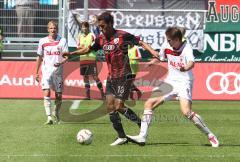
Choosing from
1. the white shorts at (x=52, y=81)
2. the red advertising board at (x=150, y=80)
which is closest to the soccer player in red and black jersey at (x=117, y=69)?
the white shorts at (x=52, y=81)

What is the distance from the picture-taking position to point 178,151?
38.7 feet

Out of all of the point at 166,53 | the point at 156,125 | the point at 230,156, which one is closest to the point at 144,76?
the point at 156,125

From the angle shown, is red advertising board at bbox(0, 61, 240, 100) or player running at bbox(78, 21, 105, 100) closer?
player running at bbox(78, 21, 105, 100)

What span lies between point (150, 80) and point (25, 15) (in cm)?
721

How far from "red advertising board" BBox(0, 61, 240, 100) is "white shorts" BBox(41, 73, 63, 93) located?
6943 millimetres

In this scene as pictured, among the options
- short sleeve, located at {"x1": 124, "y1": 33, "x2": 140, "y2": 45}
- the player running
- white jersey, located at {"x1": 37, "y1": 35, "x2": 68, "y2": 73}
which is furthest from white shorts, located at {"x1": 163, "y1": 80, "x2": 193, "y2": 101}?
the player running

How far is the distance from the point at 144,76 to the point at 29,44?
5959 mm

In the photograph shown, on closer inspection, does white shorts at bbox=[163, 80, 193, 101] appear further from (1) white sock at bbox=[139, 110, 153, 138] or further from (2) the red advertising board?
(2) the red advertising board

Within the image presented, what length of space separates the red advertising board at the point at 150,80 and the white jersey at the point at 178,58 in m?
10.9

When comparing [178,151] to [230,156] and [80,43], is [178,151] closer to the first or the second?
[230,156]

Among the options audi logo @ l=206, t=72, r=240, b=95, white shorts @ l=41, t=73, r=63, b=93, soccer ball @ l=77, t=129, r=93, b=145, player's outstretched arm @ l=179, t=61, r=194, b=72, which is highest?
player's outstretched arm @ l=179, t=61, r=194, b=72

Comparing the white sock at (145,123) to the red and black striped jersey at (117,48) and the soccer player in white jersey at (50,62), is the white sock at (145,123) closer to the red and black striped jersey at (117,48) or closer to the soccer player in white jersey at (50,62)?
the red and black striped jersey at (117,48)

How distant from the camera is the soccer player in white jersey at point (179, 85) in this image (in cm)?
1234

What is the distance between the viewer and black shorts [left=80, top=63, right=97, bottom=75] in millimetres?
23438
